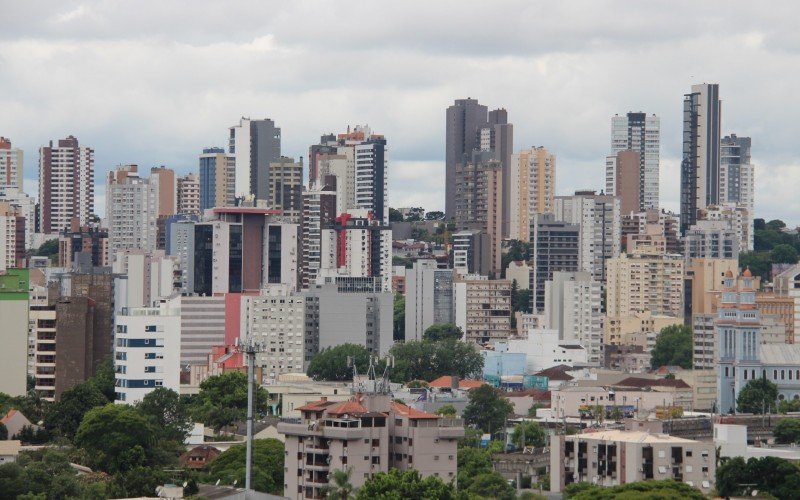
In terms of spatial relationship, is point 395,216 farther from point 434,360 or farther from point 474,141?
point 434,360

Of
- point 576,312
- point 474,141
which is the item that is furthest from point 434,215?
point 576,312

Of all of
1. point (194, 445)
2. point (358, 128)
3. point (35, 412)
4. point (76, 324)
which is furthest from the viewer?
point (358, 128)

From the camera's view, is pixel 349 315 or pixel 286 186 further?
pixel 286 186

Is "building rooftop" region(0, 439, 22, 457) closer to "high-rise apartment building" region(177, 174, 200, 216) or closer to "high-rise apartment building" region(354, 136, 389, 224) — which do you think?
"high-rise apartment building" region(354, 136, 389, 224)

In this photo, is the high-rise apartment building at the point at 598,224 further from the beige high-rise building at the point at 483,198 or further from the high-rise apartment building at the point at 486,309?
the high-rise apartment building at the point at 486,309

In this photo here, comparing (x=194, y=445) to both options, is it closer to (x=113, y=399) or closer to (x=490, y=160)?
(x=113, y=399)

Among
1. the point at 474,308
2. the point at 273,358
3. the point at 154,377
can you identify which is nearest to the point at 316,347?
the point at 273,358

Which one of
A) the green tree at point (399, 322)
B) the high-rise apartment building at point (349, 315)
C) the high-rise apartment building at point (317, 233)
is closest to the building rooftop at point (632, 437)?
the high-rise apartment building at point (349, 315)
